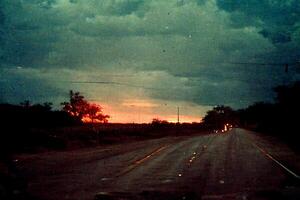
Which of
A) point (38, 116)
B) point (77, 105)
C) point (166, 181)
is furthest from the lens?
point (77, 105)

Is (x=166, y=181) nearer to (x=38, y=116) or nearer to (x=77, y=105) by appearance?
(x=38, y=116)

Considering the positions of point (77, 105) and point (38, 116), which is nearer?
point (38, 116)

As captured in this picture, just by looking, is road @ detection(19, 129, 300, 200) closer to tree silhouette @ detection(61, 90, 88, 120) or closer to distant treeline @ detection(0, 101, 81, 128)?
distant treeline @ detection(0, 101, 81, 128)

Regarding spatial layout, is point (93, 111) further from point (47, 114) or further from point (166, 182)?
point (166, 182)

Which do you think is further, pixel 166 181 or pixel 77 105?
pixel 77 105

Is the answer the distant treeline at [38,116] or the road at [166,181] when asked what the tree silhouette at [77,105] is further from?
the road at [166,181]

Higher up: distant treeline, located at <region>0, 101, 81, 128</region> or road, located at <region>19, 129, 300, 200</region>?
distant treeline, located at <region>0, 101, 81, 128</region>

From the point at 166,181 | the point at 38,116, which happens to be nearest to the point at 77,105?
the point at 38,116

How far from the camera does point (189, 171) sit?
2703cm

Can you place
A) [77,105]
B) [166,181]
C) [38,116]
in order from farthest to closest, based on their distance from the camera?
1. [77,105]
2. [38,116]
3. [166,181]

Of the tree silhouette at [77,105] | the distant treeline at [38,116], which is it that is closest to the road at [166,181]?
the distant treeline at [38,116]

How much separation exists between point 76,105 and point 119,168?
154217 mm

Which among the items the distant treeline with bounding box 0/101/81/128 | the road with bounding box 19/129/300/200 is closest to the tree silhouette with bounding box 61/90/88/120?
the distant treeline with bounding box 0/101/81/128

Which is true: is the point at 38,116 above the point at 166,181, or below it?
above
